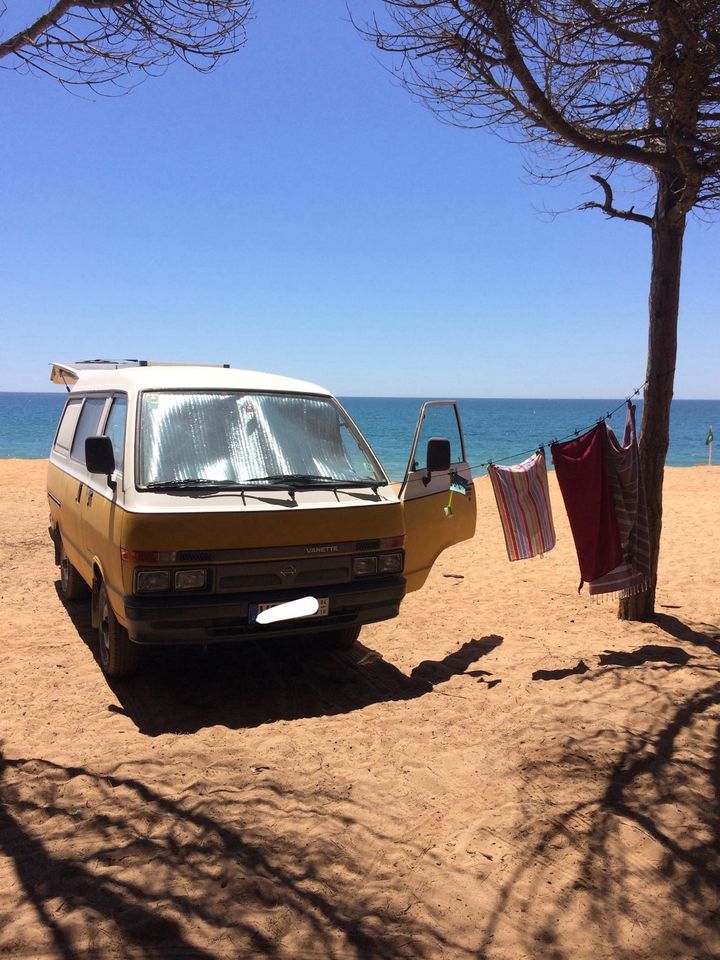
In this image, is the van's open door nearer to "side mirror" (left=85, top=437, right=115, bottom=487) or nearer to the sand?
the sand

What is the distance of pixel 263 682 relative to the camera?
5520mm

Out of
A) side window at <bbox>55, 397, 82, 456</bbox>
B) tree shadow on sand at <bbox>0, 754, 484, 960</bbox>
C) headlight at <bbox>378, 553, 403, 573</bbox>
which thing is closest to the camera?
tree shadow on sand at <bbox>0, 754, 484, 960</bbox>

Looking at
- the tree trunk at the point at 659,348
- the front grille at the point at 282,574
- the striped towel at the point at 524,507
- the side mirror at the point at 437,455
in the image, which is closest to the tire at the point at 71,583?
the front grille at the point at 282,574

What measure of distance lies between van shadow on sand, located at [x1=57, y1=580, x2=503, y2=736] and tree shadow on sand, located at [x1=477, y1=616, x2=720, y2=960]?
1.25 metres

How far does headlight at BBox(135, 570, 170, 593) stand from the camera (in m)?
4.57

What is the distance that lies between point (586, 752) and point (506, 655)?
1.87m

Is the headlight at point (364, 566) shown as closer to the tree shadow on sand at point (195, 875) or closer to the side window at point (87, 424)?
the tree shadow on sand at point (195, 875)

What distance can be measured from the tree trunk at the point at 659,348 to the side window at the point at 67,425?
18.2ft

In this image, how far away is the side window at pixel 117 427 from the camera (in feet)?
17.7

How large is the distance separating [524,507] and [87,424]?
13.5 ft

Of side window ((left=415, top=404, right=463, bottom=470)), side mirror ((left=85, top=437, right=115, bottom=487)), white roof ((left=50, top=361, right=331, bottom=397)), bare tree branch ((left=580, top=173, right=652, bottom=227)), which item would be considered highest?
bare tree branch ((left=580, top=173, right=652, bottom=227))

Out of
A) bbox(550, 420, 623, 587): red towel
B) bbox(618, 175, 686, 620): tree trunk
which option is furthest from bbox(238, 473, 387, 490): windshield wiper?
bbox(618, 175, 686, 620): tree trunk

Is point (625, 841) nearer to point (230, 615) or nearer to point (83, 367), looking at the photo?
point (230, 615)

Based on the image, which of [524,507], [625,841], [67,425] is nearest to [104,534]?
[67,425]
